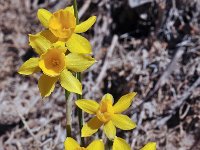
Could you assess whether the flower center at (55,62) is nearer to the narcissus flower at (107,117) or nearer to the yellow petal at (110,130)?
the narcissus flower at (107,117)

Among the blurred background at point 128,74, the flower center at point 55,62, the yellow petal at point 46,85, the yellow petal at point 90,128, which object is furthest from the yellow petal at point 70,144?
the blurred background at point 128,74

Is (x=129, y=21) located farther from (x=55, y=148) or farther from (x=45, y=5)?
(x=55, y=148)

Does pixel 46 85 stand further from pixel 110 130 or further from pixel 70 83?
pixel 110 130

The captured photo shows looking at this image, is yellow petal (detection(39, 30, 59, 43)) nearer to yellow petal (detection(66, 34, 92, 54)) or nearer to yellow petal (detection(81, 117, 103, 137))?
yellow petal (detection(66, 34, 92, 54))

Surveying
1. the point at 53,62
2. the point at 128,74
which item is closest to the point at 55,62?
the point at 53,62

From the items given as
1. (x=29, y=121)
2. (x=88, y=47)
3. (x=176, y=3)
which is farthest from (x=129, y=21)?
(x=88, y=47)
